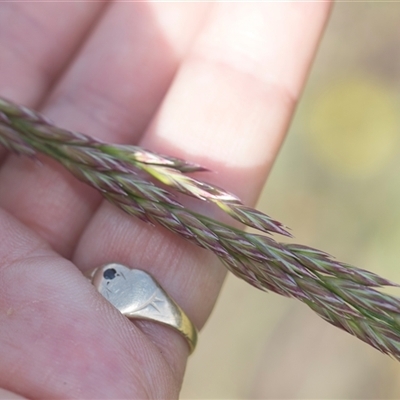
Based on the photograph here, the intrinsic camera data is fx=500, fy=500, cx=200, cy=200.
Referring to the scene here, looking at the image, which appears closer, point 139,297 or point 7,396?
point 7,396

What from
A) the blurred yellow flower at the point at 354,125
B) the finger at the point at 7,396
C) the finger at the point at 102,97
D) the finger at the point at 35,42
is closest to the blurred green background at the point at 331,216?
the blurred yellow flower at the point at 354,125

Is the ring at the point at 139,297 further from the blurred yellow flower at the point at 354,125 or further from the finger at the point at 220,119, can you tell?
the blurred yellow flower at the point at 354,125

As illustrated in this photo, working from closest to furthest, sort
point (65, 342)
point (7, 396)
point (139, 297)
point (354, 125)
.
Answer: point (7, 396)
point (65, 342)
point (139, 297)
point (354, 125)

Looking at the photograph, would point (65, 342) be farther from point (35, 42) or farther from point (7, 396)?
A: point (35, 42)

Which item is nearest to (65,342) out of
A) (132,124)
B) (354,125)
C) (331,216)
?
(132,124)

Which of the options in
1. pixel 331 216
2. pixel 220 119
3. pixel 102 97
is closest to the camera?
pixel 220 119

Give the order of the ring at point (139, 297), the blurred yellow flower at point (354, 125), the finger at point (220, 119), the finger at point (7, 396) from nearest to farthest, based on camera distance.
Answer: the finger at point (7, 396)
the ring at point (139, 297)
the finger at point (220, 119)
the blurred yellow flower at point (354, 125)

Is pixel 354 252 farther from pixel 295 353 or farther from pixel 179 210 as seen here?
pixel 179 210

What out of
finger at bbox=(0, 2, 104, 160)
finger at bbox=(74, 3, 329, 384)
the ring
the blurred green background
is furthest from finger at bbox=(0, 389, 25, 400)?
the blurred green background
